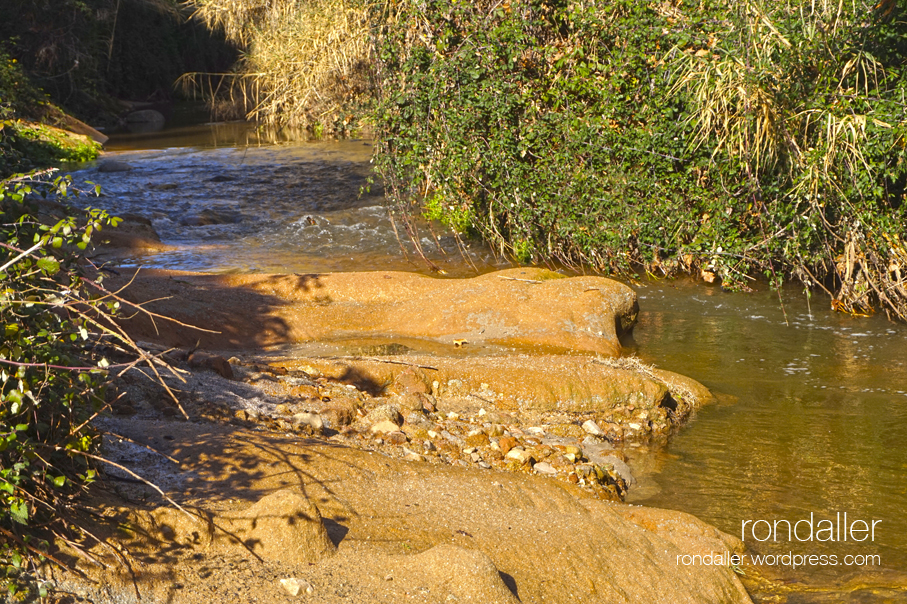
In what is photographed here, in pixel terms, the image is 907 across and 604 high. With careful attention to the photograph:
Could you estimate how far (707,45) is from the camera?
8.15 m

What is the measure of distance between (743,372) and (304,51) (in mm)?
13035

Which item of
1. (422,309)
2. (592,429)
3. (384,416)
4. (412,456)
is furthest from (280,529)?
(422,309)

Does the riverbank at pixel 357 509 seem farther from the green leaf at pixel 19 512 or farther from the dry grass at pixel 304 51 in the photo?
the dry grass at pixel 304 51

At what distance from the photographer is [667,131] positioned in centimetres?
838

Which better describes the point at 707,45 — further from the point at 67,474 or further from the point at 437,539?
the point at 67,474

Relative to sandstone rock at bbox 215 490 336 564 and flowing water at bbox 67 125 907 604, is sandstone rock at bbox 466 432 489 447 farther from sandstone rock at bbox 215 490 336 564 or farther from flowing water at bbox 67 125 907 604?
sandstone rock at bbox 215 490 336 564

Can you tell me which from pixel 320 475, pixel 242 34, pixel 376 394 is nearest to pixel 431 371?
pixel 376 394

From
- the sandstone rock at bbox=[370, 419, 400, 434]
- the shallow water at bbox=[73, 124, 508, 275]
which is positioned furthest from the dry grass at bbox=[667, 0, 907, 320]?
the sandstone rock at bbox=[370, 419, 400, 434]

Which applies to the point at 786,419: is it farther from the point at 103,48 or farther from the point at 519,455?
the point at 103,48

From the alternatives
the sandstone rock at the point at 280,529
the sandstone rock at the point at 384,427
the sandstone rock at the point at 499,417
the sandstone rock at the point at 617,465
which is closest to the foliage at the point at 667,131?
the sandstone rock at the point at 499,417

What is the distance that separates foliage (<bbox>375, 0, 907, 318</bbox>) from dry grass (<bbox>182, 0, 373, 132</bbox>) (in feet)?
14.1

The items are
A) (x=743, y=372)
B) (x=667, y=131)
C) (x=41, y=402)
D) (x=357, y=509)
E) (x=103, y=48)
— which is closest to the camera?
(x=41, y=402)

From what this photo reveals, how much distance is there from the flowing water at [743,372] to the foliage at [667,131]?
689 millimetres

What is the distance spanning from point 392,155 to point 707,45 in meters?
3.69
